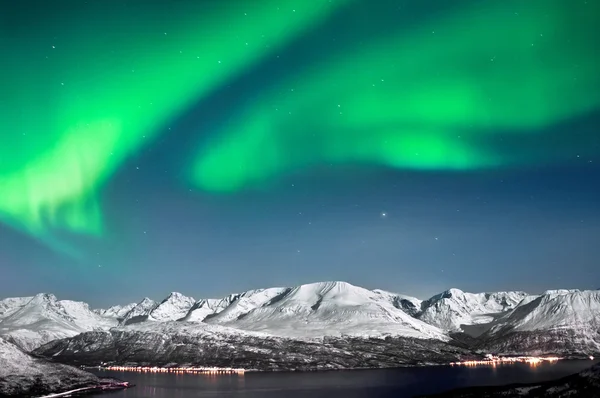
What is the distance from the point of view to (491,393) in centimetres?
19762

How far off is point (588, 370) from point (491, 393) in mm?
38346

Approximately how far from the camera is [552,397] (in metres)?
164

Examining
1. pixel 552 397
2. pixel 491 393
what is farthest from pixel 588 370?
pixel 491 393

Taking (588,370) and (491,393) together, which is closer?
(588,370)

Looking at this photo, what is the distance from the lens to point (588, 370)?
560 feet

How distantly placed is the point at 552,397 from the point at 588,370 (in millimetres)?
17128

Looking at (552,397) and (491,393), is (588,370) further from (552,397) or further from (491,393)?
(491,393)

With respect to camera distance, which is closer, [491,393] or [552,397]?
[552,397]

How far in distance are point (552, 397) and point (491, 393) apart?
118ft
